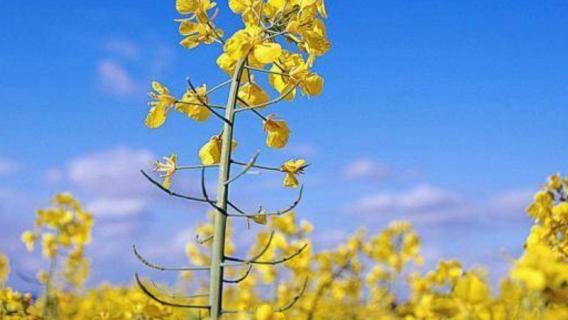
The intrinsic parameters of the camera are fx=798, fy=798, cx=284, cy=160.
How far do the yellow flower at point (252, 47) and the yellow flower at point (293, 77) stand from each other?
0.49ft

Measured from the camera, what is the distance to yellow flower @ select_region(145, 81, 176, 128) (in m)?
2.62

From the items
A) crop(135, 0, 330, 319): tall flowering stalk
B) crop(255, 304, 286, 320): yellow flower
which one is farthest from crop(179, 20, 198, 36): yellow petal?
crop(255, 304, 286, 320): yellow flower

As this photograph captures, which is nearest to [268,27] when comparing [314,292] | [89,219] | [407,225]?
[89,219]

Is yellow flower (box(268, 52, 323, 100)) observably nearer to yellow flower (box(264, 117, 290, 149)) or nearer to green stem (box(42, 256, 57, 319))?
yellow flower (box(264, 117, 290, 149))

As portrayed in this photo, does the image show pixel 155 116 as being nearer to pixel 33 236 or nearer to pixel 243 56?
pixel 243 56

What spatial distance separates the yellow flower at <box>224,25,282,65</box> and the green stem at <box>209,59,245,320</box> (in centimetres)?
4

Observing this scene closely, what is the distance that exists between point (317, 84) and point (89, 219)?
16.6 ft

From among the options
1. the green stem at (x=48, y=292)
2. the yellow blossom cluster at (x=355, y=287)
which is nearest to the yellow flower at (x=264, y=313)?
the yellow blossom cluster at (x=355, y=287)

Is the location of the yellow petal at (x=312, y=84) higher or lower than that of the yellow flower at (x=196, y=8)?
lower

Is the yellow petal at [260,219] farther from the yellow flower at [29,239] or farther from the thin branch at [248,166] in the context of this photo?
the yellow flower at [29,239]

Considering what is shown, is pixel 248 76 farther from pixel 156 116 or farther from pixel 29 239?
pixel 29 239

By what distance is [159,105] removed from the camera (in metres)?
2.63

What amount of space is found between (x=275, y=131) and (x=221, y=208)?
416 millimetres

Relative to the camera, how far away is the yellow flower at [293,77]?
2594 mm
